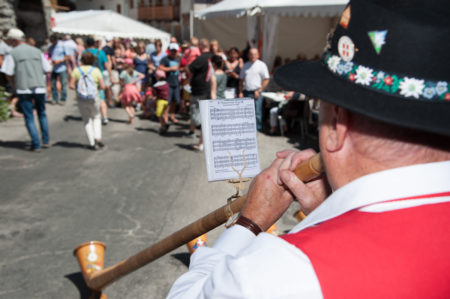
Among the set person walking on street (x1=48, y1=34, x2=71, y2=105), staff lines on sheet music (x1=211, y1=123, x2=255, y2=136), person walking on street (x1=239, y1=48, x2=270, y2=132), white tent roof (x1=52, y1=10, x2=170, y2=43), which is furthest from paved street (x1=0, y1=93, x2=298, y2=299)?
white tent roof (x1=52, y1=10, x2=170, y2=43)

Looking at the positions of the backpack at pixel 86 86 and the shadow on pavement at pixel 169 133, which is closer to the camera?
the backpack at pixel 86 86

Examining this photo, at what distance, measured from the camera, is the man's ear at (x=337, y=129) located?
90cm

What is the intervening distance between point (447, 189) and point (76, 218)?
406 centimetres

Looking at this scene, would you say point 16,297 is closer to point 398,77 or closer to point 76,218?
point 76,218

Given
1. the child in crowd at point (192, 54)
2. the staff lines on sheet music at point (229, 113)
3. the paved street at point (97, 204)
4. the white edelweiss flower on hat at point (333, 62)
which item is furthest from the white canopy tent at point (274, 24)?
the white edelweiss flower on hat at point (333, 62)

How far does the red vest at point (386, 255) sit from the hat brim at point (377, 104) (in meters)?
0.18

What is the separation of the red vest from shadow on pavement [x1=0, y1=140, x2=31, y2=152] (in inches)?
270

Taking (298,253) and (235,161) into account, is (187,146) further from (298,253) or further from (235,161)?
(298,253)

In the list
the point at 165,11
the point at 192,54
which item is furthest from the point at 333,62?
the point at 165,11

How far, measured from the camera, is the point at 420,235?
30.2 inches

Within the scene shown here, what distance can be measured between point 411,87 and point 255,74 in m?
6.88

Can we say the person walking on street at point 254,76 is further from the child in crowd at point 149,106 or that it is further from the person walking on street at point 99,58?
the person walking on street at point 99,58

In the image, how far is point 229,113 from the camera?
173cm

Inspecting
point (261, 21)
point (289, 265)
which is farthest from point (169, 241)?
point (261, 21)
